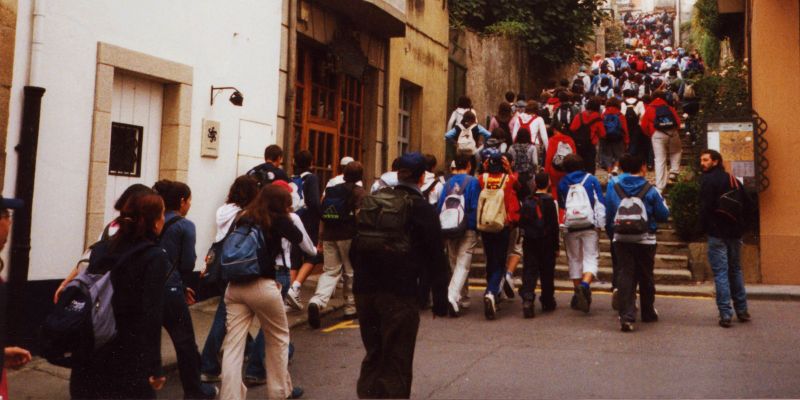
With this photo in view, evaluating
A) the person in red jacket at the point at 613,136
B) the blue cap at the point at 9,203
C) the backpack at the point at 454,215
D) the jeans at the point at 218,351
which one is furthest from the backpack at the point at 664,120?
the blue cap at the point at 9,203

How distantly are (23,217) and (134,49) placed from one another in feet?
8.33

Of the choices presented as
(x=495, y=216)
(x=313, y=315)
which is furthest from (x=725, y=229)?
(x=313, y=315)

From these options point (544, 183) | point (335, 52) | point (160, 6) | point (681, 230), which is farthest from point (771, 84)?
point (160, 6)

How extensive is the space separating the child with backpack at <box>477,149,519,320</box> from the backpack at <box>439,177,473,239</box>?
211 millimetres

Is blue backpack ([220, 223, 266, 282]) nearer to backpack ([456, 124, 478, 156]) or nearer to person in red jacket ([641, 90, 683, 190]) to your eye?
backpack ([456, 124, 478, 156])

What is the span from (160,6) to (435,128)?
28.2ft

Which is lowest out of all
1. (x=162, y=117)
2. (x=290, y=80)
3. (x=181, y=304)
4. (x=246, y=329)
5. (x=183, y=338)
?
(x=183, y=338)

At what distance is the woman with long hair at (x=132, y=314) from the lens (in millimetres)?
3752

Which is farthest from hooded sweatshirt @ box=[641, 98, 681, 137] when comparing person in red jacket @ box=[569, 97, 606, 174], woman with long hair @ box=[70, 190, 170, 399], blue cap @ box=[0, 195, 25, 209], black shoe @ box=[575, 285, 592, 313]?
blue cap @ box=[0, 195, 25, 209]

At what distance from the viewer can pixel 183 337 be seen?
5758 millimetres

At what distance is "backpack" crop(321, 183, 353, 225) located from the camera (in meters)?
9.03

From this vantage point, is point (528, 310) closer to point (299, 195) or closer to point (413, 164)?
point (299, 195)

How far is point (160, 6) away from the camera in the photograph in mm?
9031

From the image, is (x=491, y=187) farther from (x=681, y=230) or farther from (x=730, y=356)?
(x=681, y=230)
